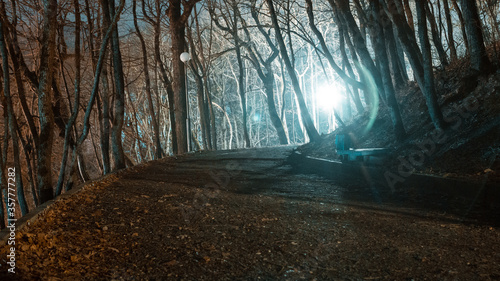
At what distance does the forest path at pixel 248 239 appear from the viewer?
2.81 m

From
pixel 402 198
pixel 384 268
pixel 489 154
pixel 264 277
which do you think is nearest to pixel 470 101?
pixel 489 154

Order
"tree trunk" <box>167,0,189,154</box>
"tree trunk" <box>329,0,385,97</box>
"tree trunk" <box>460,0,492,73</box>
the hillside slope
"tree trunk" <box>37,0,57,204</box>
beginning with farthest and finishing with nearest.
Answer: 1. "tree trunk" <box>167,0,189,154</box>
2. "tree trunk" <box>329,0,385,97</box>
3. "tree trunk" <box>460,0,492,73</box>
4. the hillside slope
5. "tree trunk" <box>37,0,57,204</box>

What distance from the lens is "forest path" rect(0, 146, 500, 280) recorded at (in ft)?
9.23

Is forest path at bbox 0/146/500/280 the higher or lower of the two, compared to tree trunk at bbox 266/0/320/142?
lower

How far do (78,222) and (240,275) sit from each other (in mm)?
2033

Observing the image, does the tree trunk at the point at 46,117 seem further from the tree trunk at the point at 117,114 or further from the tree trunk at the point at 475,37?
the tree trunk at the point at 475,37

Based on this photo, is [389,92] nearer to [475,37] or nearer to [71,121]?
[475,37]

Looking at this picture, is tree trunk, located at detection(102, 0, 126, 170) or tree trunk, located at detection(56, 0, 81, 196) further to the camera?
tree trunk, located at detection(102, 0, 126, 170)

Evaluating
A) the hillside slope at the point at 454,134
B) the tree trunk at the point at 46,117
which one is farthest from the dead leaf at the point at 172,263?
the hillside slope at the point at 454,134

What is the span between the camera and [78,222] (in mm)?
3904

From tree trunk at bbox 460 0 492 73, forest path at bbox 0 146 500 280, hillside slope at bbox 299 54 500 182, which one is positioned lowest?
forest path at bbox 0 146 500 280

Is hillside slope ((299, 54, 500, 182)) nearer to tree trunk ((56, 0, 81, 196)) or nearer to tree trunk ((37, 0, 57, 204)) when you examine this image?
tree trunk ((56, 0, 81, 196))

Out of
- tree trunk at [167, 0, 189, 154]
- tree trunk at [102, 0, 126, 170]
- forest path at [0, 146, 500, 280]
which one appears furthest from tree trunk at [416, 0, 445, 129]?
tree trunk at [167, 0, 189, 154]

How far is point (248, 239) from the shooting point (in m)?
3.61
